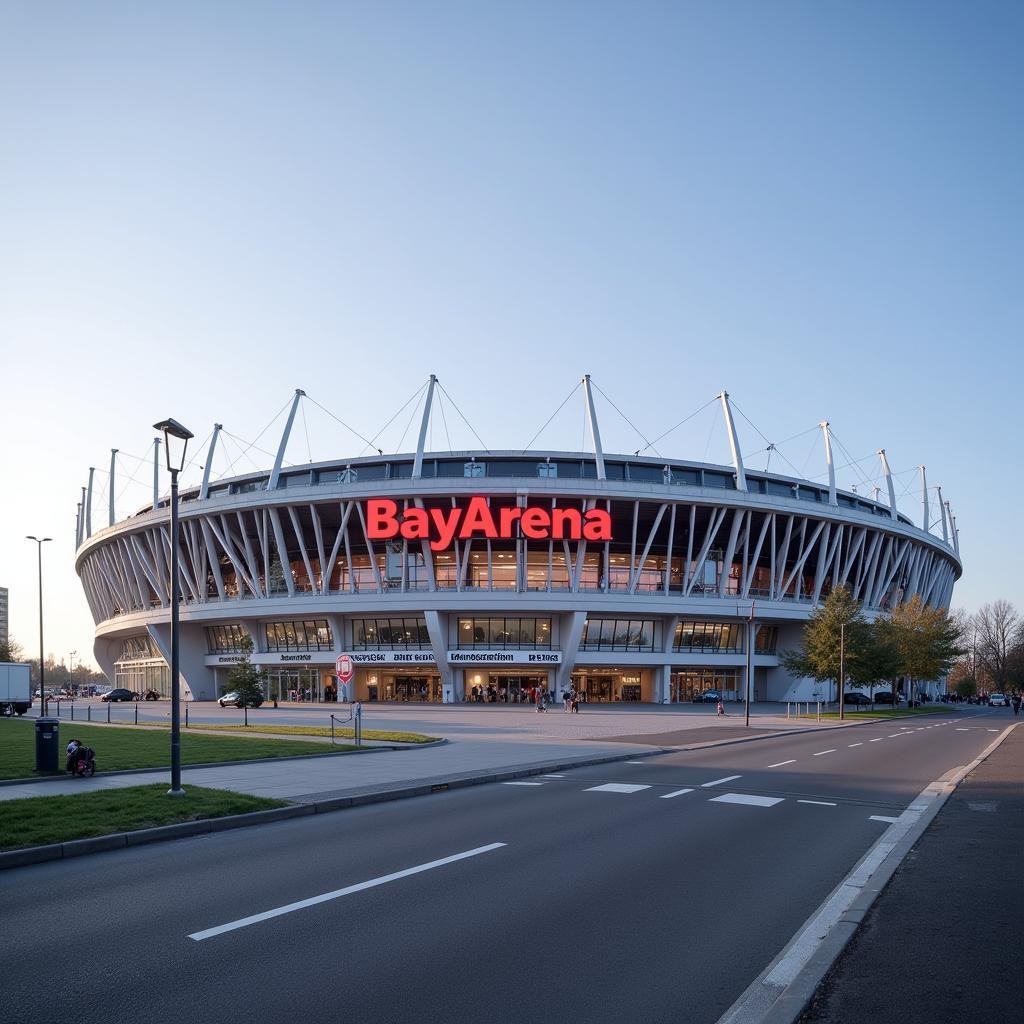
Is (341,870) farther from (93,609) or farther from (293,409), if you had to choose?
(93,609)

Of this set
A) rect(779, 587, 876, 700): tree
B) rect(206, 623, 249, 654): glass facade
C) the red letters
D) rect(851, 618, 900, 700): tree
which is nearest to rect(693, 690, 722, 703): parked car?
rect(779, 587, 876, 700): tree

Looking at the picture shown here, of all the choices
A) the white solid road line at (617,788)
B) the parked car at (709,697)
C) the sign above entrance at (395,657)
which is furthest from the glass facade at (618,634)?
the white solid road line at (617,788)

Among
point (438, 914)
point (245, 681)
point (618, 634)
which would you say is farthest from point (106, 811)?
point (618, 634)

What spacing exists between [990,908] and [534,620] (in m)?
63.8

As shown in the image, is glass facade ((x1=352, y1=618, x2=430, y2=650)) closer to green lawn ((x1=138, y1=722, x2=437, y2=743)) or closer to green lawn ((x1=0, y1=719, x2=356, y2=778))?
green lawn ((x1=138, y1=722, x2=437, y2=743))

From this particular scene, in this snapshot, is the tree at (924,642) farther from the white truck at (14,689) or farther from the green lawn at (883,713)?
the white truck at (14,689)

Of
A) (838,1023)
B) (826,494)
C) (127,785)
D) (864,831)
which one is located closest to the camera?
(838,1023)

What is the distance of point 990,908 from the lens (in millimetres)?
7914

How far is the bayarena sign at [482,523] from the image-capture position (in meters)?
65.4

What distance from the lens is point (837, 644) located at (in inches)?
2243

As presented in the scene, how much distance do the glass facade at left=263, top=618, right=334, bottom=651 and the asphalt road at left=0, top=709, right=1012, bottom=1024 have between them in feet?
204

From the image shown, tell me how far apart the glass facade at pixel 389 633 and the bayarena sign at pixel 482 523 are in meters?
8.87

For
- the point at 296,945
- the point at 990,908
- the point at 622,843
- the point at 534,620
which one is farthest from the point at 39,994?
the point at 534,620

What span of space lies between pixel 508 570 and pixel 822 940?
65517mm
